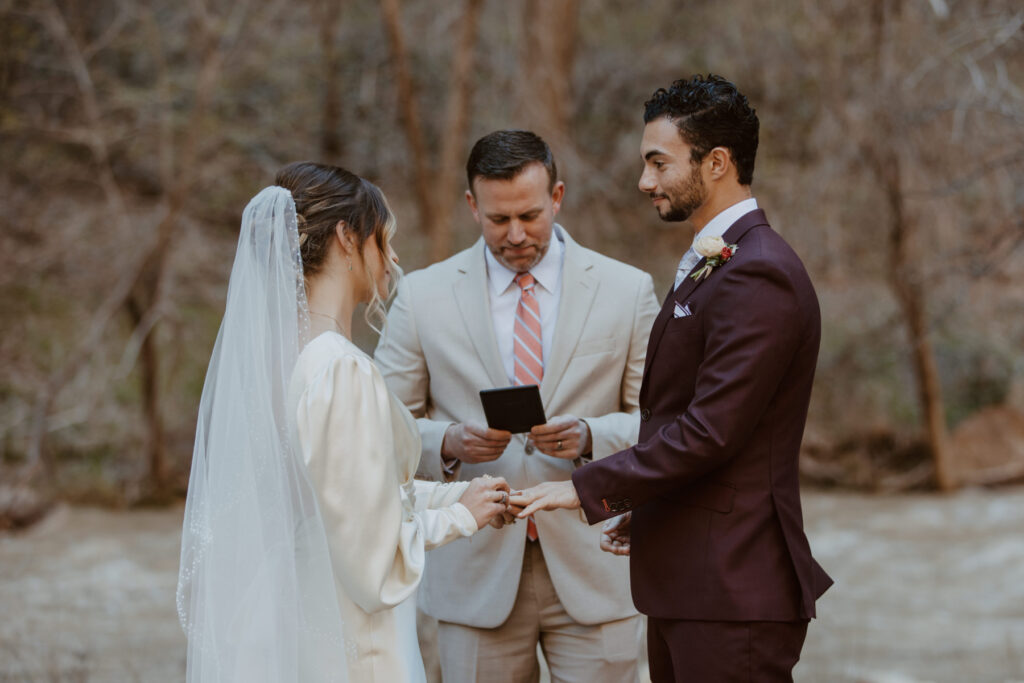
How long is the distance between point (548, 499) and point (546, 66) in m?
6.70

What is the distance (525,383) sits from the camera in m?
3.11

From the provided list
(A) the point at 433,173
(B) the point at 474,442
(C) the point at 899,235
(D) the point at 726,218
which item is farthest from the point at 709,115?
(A) the point at 433,173

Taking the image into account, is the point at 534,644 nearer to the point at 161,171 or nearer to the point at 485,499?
the point at 485,499

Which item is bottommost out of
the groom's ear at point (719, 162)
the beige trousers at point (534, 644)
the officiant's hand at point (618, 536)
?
the beige trousers at point (534, 644)

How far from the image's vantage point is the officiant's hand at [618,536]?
284 cm

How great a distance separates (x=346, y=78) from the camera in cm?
1153

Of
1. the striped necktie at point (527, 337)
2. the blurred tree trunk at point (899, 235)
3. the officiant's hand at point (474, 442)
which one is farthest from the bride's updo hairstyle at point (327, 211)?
the blurred tree trunk at point (899, 235)

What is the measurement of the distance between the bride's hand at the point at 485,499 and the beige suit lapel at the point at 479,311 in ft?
1.51

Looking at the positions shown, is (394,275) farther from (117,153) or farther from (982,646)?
(117,153)

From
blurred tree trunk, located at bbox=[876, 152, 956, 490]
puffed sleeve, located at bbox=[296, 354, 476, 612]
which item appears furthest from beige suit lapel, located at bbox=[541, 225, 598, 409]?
blurred tree trunk, located at bbox=[876, 152, 956, 490]

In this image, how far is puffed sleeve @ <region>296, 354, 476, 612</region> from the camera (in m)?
2.27

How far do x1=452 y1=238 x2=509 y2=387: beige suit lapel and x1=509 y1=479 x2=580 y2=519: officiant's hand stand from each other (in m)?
0.47

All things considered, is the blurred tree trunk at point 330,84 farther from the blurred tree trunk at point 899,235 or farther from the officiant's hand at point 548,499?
the officiant's hand at point 548,499

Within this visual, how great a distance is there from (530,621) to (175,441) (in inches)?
393
